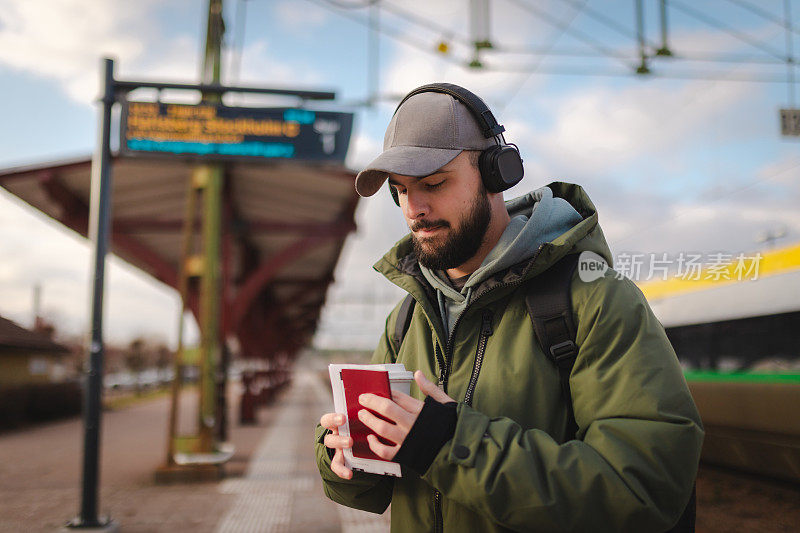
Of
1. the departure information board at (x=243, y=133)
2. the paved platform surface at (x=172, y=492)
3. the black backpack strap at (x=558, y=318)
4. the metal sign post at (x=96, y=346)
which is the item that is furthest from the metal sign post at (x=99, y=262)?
the black backpack strap at (x=558, y=318)

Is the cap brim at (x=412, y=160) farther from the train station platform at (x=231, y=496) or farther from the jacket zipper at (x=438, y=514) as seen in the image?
the train station platform at (x=231, y=496)

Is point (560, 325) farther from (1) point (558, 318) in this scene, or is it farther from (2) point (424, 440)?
(2) point (424, 440)

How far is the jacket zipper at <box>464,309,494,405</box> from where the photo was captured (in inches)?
Result: 58.9

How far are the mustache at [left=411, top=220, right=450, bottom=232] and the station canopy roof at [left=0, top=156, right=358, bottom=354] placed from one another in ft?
18.8

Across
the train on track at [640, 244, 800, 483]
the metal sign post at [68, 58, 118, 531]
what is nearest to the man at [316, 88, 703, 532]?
the train on track at [640, 244, 800, 483]

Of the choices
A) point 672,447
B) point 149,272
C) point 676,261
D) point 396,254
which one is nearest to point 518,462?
point 672,447

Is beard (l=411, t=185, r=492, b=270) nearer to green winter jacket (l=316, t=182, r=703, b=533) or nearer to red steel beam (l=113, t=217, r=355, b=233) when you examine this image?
green winter jacket (l=316, t=182, r=703, b=533)

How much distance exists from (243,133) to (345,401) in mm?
6098

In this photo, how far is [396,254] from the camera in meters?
1.87

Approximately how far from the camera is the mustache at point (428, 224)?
1.56 m

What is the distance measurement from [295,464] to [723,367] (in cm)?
589

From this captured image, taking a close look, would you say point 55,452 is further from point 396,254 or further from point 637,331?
point 637,331

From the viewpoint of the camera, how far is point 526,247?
1.50m

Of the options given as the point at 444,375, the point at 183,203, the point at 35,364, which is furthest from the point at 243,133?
the point at 35,364
